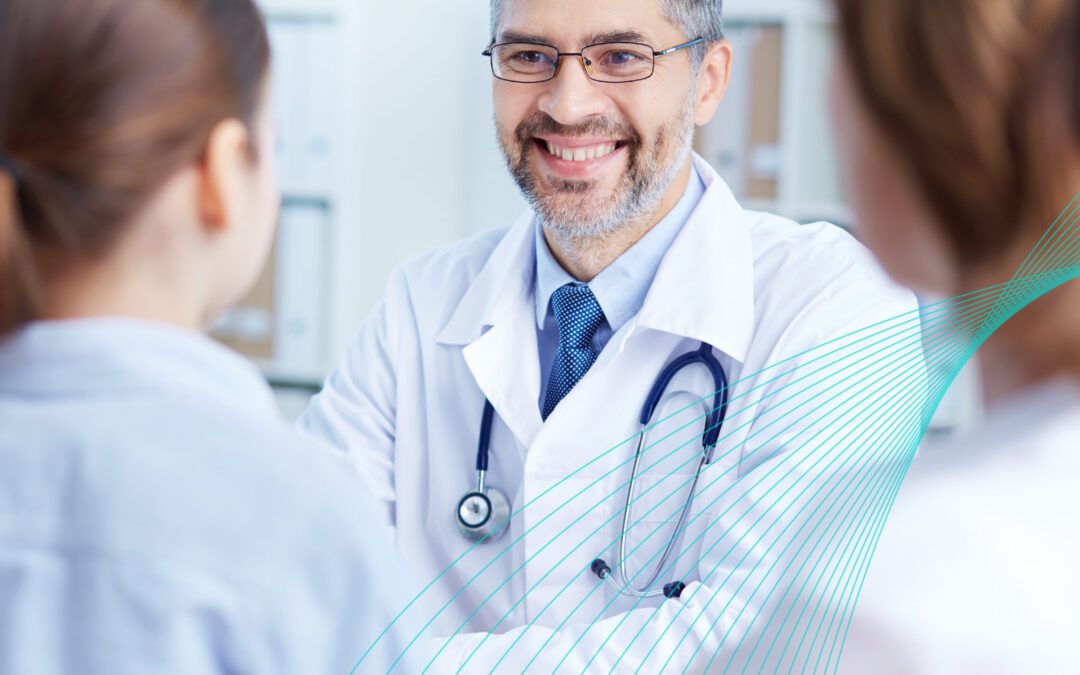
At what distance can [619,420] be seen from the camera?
123cm

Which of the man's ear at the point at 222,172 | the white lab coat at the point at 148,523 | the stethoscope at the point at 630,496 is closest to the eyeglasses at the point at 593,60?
the stethoscope at the point at 630,496

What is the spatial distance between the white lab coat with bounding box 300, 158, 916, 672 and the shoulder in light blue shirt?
25 mm

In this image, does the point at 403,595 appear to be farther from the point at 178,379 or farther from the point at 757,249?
the point at 757,249

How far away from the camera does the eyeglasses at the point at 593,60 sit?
4.44 feet

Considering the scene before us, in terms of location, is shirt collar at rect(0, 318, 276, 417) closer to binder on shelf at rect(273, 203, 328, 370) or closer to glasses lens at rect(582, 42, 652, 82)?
glasses lens at rect(582, 42, 652, 82)

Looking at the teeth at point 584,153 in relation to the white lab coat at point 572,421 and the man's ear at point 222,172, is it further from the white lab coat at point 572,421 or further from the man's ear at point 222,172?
the man's ear at point 222,172

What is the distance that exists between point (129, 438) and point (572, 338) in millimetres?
740

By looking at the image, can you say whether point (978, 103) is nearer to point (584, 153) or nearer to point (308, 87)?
point (584, 153)

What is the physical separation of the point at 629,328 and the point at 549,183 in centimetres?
23

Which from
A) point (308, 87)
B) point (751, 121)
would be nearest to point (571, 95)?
point (751, 121)

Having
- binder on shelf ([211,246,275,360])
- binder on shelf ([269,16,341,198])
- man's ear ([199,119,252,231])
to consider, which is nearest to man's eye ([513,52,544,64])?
man's ear ([199,119,252,231])

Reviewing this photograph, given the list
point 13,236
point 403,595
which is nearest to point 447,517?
point 403,595

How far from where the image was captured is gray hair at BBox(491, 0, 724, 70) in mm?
1368
